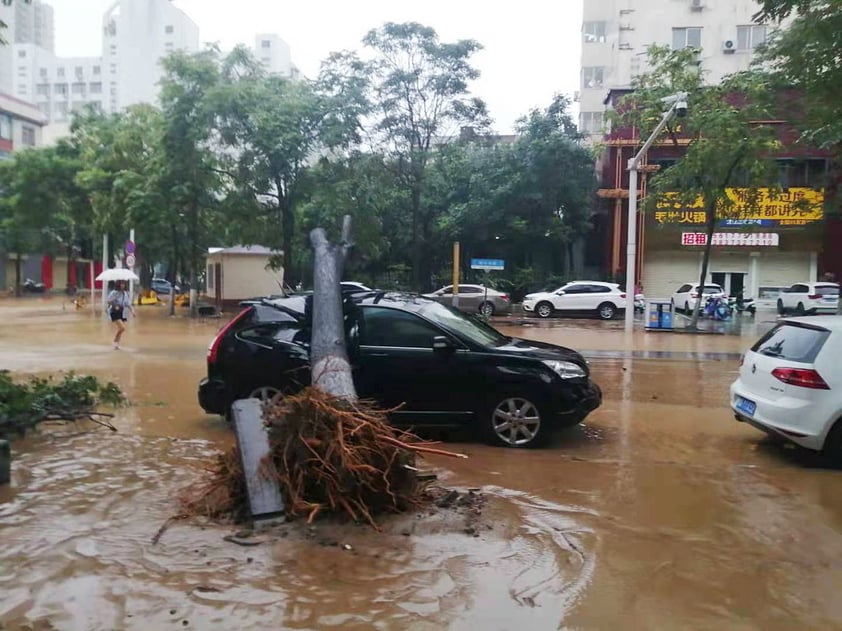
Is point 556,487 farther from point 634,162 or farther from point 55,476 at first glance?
point 634,162

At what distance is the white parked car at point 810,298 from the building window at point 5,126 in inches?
2027

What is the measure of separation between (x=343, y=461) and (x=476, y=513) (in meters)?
1.06

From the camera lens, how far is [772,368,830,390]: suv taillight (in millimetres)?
6578

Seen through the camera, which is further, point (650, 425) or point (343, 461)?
point (650, 425)

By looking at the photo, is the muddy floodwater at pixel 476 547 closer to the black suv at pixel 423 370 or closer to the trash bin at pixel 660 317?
the black suv at pixel 423 370

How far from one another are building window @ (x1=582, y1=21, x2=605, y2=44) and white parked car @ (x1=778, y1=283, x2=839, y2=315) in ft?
74.9

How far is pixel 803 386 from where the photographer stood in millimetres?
6648

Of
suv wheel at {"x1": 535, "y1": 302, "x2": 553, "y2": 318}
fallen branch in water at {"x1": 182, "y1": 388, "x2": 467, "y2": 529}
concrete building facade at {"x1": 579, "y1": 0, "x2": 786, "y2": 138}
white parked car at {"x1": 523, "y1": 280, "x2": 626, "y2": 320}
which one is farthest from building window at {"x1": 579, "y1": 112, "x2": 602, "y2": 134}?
fallen branch in water at {"x1": 182, "y1": 388, "x2": 467, "y2": 529}

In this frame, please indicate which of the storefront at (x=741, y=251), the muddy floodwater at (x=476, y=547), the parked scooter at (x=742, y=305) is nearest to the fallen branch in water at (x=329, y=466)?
the muddy floodwater at (x=476, y=547)

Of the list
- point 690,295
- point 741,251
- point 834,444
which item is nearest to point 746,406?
point 834,444

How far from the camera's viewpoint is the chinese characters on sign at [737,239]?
3578 cm

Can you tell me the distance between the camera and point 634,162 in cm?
2156

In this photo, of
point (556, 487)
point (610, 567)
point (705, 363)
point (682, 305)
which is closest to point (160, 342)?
point (705, 363)

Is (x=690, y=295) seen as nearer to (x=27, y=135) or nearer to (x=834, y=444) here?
(x=834, y=444)
